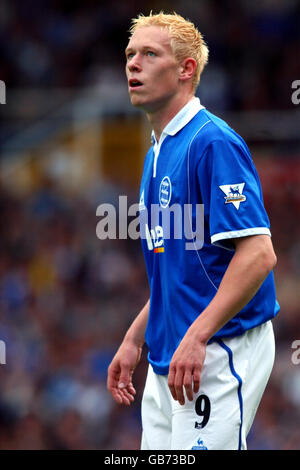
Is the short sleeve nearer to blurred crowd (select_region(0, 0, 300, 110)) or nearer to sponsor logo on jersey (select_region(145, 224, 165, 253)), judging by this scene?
sponsor logo on jersey (select_region(145, 224, 165, 253))

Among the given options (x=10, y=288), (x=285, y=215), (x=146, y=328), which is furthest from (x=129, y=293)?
(x=146, y=328)

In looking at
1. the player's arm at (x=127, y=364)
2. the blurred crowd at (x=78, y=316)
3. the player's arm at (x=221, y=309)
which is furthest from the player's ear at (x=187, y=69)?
the blurred crowd at (x=78, y=316)

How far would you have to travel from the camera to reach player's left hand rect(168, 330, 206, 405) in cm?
305

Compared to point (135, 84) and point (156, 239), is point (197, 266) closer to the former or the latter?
point (156, 239)

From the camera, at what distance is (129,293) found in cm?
1047

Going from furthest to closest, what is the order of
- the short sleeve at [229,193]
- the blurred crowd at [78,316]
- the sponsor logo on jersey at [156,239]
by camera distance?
the blurred crowd at [78,316] < the sponsor logo on jersey at [156,239] < the short sleeve at [229,193]

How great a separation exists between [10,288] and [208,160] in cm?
769

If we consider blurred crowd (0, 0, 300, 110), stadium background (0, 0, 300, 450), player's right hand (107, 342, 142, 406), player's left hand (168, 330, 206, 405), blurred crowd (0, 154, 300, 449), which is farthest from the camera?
blurred crowd (0, 0, 300, 110)

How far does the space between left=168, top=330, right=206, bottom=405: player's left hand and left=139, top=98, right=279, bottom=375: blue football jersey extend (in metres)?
0.24

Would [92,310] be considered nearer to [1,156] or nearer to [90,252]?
[90,252]

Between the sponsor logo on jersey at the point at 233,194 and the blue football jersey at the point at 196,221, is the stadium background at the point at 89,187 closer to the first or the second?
the blue football jersey at the point at 196,221

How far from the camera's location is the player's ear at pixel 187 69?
3.56 m

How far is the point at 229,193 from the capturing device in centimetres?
318

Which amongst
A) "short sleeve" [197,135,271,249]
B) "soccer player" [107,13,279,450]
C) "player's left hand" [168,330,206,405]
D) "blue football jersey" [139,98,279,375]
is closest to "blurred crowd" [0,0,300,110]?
"soccer player" [107,13,279,450]
